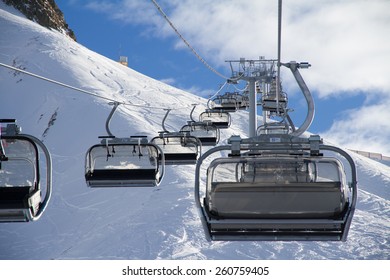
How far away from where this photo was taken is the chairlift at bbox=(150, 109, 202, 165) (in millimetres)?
8727

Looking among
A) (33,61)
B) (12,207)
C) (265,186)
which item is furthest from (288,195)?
(33,61)

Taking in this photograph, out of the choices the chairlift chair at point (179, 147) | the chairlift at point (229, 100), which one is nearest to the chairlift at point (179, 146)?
the chairlift chair at point (179, 147)

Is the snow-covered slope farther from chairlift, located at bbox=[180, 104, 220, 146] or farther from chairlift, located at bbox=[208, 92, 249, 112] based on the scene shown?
chairlift, located at bbox=[208, 92, 249, 112]

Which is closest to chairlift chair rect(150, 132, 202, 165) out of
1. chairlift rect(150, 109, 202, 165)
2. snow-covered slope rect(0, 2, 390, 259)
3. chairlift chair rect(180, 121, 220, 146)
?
chairlift rect(150, 109, 202, 165)

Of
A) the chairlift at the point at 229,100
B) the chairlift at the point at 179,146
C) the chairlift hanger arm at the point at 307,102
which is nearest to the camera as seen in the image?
the chairlift hanger arm at the point at 307,102

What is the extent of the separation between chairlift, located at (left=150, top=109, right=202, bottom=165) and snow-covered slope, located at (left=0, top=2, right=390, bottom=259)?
218 centimetres

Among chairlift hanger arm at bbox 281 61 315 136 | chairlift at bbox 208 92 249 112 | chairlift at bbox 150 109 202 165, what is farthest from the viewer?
chairlift at bbox 208 92 249 112

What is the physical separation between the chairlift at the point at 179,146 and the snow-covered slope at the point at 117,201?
218 cm

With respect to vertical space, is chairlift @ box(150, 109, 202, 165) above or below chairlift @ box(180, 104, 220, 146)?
below

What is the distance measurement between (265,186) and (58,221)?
26953 mm

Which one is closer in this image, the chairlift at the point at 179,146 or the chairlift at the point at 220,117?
the chairlift at the point at 179,146

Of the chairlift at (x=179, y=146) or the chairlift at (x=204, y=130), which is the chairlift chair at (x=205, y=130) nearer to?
the chairlift at (x=204, y=130)

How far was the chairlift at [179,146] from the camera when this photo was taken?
873 cm

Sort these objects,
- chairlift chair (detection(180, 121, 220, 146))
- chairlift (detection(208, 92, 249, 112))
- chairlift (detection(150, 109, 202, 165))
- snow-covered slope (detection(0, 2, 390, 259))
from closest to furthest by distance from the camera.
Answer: chairlift (detection(150, 109, 202, 165)), chairlift chair (detection(180, 121, 220, 146)), chairlift (detection(208, 92, 249, 112)), snow-covered slope (detection(0, 2, 390, 259))
